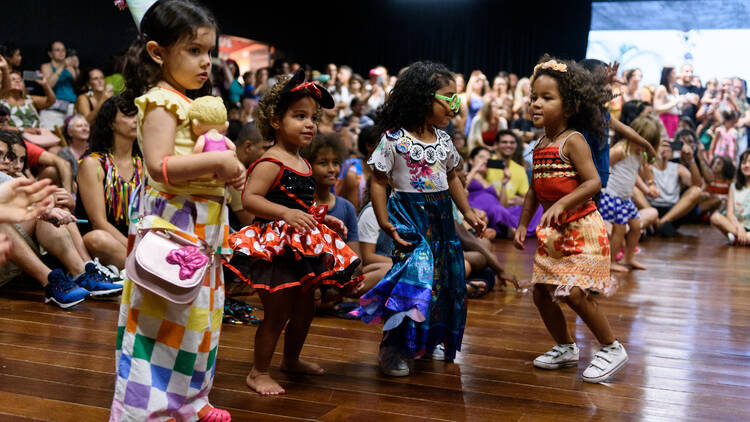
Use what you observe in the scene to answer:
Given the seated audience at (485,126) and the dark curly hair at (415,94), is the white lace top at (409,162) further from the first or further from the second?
the seated audience at (485,126)

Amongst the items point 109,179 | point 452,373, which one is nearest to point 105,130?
point 109,179

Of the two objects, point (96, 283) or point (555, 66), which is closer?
point (555, 66)

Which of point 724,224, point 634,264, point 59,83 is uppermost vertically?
point 59,83

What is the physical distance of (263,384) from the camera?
2.57 m

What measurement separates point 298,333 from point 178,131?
1062 millimetres

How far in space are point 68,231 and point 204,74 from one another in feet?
8.68

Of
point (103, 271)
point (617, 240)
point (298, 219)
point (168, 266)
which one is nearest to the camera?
point (168, 266)

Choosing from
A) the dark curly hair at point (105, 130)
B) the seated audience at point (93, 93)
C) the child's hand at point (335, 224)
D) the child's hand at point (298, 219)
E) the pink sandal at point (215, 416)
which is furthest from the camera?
the seated audience at point (93, 93)

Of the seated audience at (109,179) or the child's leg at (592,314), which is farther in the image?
the seated audience at (109,179)

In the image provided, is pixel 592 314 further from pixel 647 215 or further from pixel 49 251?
pixel 647 215

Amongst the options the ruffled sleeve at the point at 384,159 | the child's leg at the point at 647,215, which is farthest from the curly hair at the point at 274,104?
the child's leg at the point at 647,215

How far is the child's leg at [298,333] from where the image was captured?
8.89 ft

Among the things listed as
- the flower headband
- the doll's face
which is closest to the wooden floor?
the doll's face

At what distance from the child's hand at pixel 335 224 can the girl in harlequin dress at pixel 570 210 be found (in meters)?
0.73
